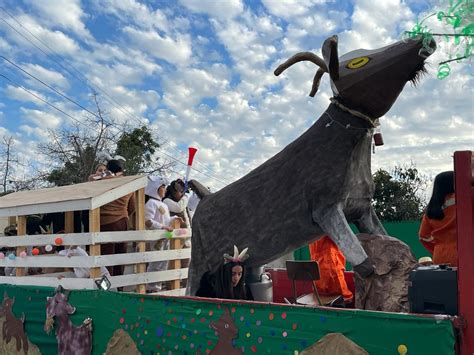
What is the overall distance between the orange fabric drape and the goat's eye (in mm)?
1087

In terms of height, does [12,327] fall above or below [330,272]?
below

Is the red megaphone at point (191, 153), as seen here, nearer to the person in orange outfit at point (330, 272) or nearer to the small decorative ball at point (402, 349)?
the person in orange outfit at point (330, 272)

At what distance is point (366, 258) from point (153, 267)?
257 centimetres

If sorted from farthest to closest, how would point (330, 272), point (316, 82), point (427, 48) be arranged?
point (330, 272) < point (316, 82) < point (427, 48)

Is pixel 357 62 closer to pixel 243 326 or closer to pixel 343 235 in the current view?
pixel 343 235

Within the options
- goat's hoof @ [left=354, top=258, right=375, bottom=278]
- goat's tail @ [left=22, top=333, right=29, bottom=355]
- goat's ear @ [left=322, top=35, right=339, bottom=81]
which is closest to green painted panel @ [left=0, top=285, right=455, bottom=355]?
goat's tail @ [left=22, top=333, right=29, bottom=355]

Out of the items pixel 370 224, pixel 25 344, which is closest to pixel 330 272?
pixel 370 224

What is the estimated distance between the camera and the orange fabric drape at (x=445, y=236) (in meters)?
3.43

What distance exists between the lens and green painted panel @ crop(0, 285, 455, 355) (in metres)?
2.21

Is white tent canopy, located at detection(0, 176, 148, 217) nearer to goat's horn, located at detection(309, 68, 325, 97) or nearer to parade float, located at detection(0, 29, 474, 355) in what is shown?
parade float, located at detection(0, 29, 474, 355)

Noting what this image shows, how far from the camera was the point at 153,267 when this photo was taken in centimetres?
541

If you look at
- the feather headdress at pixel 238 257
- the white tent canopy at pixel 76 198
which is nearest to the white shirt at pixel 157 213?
the white tent canopy at pixel 76 198

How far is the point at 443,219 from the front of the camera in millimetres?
3475

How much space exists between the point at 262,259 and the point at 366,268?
0.93 m
